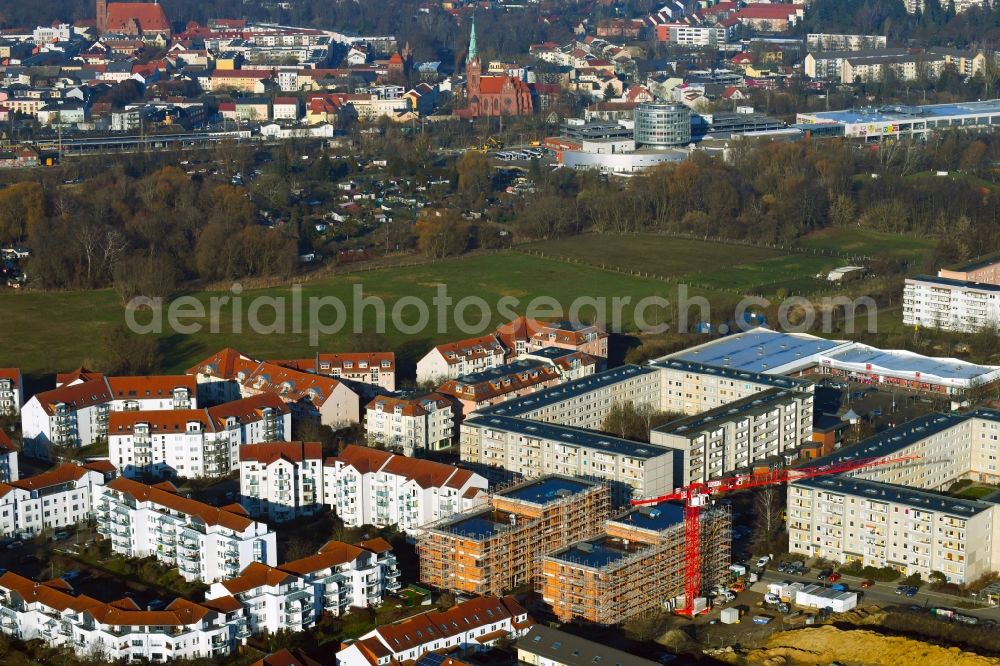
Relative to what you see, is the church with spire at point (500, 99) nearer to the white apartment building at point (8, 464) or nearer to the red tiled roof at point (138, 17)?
the red tiled roof at point (138, 17)

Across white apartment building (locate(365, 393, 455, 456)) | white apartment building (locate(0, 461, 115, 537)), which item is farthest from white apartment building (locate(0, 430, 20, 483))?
white apartment building (locate(365, 393, 455, 456))

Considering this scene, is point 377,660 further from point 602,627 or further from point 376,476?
point 376,476

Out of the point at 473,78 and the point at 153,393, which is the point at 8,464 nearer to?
the point at 153,393

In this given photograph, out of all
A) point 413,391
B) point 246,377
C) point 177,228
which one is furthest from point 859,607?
point 177,228

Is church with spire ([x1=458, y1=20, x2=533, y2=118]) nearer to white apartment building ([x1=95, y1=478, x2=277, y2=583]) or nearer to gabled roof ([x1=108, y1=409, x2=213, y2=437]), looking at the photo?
gabled roof ([x1=108, y1=409, x2=213, y2=437])

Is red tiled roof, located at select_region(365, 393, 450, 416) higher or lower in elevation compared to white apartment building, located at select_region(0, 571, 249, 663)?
higher
